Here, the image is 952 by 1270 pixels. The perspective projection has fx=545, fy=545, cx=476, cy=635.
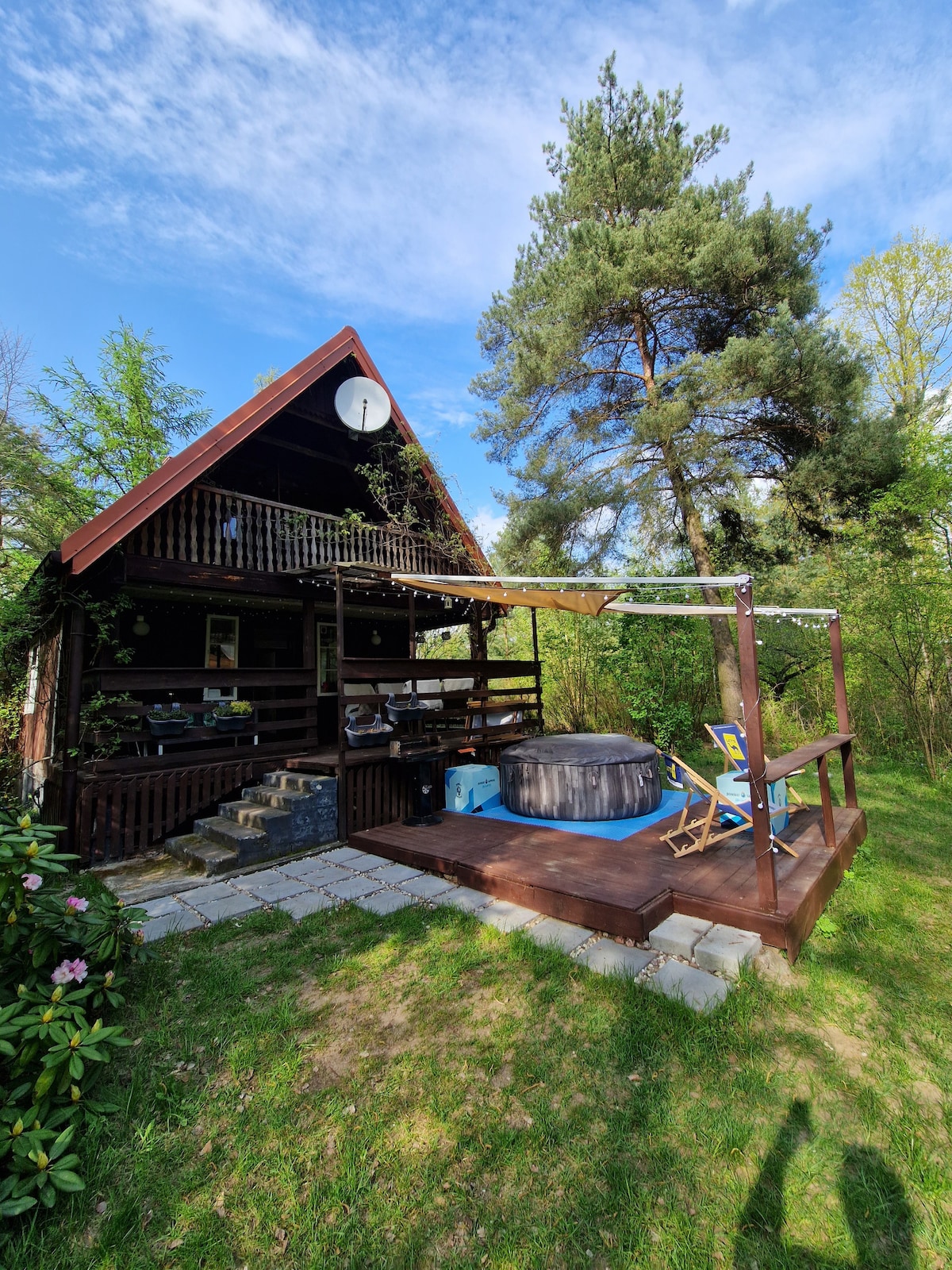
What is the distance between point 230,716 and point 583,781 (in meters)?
3.87

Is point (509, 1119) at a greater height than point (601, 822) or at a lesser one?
lesser

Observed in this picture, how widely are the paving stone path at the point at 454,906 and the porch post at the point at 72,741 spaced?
69.9 inches

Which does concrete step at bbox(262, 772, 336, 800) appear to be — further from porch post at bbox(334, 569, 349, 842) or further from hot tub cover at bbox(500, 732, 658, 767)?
hot tub cover at bbox(500, 732, 658, 767)

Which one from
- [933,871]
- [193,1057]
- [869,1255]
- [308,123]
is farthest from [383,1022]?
[308,123]

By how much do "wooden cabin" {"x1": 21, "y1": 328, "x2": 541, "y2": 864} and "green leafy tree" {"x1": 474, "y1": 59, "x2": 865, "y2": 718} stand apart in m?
2.32

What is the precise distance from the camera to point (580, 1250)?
1504mm

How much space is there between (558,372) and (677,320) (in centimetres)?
205

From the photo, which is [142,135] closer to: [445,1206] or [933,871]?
[445,1206]

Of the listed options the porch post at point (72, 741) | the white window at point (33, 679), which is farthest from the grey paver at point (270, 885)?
the white window at point (33, 679)

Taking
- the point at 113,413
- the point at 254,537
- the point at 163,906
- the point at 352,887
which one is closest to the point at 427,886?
the point at 352,887

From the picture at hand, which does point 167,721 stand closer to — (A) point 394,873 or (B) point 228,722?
(B) point 228,722

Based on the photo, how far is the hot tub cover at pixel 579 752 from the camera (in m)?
5.27

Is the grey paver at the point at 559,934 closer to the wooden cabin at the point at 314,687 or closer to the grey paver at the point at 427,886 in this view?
the wooden cabin at the point at 314,687

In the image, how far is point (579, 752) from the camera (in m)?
5.44
